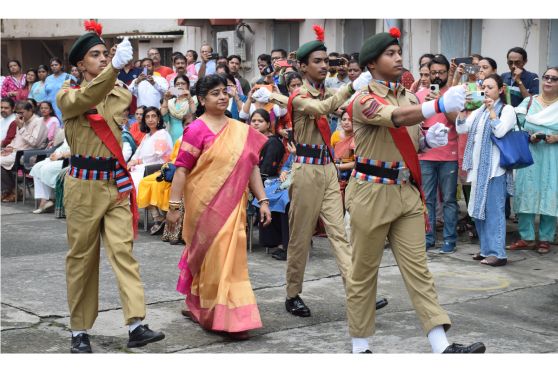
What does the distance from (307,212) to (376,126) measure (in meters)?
1.56

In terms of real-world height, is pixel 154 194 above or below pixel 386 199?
below

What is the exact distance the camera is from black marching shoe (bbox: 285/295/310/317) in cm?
729

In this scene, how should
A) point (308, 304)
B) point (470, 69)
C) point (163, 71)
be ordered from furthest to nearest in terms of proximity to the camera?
point (163, 71) → point (470, 69) → point (308, 304)

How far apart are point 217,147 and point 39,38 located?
798 inches

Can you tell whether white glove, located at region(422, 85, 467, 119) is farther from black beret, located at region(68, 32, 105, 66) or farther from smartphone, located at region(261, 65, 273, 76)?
smartphone, located at region(261, 65, 273, 76)

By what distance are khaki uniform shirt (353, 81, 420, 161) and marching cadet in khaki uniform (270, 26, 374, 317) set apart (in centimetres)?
124

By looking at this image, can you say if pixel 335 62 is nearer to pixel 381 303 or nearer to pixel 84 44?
pixel 381 303

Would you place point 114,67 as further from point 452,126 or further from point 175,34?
point 175,34

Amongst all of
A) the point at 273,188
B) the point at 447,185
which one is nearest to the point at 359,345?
the point at 273,188

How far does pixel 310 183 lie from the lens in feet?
24.5

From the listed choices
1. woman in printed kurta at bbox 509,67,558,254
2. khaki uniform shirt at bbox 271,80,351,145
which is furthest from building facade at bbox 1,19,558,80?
khaki uniform shirt at bbox 271,80,351,145

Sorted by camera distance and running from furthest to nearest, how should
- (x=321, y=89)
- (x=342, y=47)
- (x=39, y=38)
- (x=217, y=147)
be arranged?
(x=39, y=38) < (x=342, y=47) < (x=321, y=89) < (x=217, y=147)

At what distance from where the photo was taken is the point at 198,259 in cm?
691

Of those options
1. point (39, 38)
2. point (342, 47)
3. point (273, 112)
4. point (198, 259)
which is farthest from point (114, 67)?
point (39, 38)
